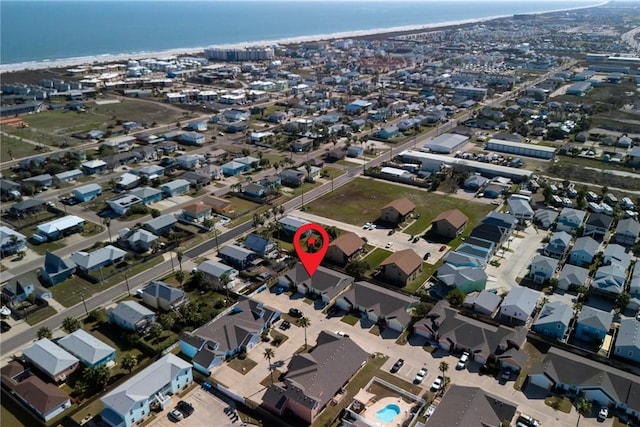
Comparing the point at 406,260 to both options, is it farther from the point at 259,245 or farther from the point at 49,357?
the point at 49,357

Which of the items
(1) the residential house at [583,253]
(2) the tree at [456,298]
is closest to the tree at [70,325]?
(2) the tree at [456,298]

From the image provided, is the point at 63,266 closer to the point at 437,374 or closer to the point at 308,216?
the point at 308,216

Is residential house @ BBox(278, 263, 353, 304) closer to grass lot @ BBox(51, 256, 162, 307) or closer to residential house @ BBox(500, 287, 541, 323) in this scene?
residential house @ BBox(500, 287, 541, 323)

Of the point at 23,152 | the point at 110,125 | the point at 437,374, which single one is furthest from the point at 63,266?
the point at 110,125

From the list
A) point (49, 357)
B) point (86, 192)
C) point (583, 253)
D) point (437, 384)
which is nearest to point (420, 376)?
point (437, 384)

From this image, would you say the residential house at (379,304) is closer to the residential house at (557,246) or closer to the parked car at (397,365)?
the parked car at (397,365)

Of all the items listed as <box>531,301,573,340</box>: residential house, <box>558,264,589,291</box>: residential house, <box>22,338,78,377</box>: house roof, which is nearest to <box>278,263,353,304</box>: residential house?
<box>531,301,573,340</box>: residential house

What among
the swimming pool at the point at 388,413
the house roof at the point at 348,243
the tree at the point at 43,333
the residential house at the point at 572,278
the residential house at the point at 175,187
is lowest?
the swimming pool at the point at 388,413
